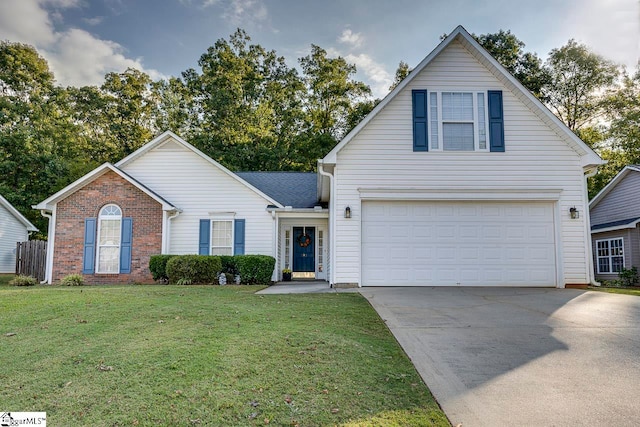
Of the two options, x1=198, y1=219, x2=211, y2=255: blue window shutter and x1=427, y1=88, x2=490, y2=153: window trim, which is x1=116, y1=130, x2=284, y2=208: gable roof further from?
x1=427, y1=88, x2=490, y2=153: window trim

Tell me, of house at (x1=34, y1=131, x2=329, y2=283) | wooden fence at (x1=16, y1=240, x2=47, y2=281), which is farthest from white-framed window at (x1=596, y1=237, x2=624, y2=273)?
wooden fence at (x1=16, y1=240, x2=47, y2=281)

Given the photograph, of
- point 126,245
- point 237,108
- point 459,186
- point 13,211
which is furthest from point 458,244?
point 13,211

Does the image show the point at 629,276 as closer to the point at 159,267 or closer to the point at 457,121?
the point at 457,121

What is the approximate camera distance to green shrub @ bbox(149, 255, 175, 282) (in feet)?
41.2

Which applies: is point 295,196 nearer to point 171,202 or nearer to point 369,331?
point 171,202

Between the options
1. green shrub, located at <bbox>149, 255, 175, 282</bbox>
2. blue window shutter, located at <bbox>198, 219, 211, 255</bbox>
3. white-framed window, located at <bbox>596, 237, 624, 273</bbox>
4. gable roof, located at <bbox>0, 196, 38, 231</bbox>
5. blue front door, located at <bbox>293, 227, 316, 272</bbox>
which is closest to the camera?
green shrub, located at <bbox>149, 255, 175, 282</bbox>

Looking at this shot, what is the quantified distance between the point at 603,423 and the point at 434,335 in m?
2.34

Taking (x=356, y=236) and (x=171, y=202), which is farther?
(x=171, y=202)

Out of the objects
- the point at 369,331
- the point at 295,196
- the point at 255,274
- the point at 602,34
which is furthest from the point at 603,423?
the point at 295,196

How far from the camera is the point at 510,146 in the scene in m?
10.8

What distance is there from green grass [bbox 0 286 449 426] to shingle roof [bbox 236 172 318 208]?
9.34 metres

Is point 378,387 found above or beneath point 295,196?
beneath

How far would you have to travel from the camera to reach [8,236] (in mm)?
20891

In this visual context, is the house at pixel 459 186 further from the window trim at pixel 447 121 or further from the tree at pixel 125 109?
the tree at pixel 125 109
